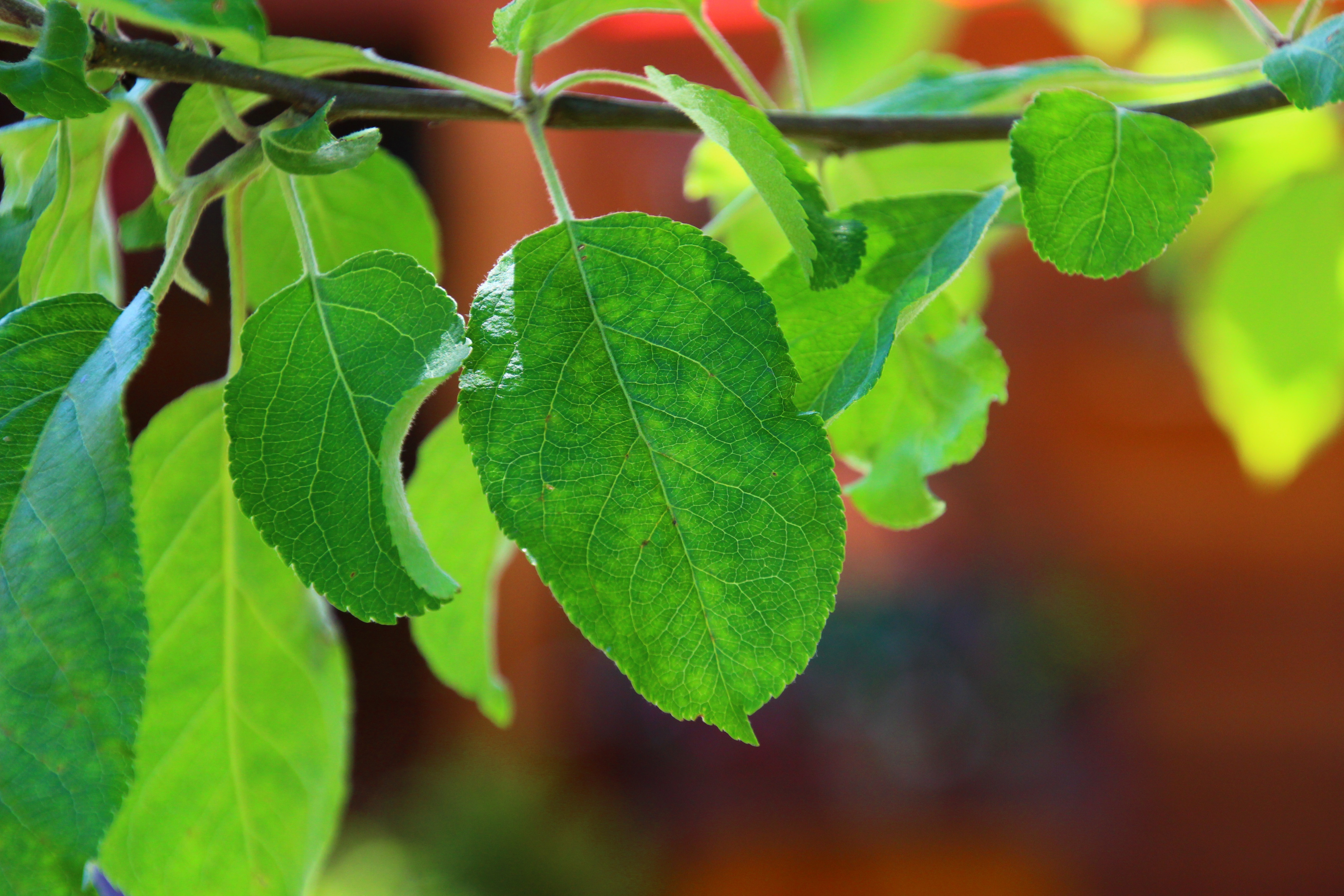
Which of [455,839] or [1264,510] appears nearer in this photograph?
[455,839]

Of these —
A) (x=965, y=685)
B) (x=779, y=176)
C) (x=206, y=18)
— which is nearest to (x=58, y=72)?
(x=206, y=18)

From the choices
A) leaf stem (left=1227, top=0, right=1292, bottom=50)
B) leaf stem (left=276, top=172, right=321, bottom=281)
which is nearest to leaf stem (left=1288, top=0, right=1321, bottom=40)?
leaf stem (left=1227, top=0, right=1292, bottom=50)

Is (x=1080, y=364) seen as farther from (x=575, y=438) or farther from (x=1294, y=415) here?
(x=575, y=438)

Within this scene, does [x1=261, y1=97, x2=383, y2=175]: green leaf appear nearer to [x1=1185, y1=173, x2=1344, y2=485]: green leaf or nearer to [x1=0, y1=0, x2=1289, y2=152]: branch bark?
[x1=0, y1=0, x2=1289, y2=152]: branch bark

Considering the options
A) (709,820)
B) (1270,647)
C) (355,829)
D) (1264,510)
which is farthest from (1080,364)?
(355,829)

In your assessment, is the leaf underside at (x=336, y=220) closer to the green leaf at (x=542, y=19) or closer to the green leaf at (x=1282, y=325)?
the green leaf at (x=542, y=19)

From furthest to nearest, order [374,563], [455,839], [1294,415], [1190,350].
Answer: [455,839], [1190,350], [1294,415], [374,563]
